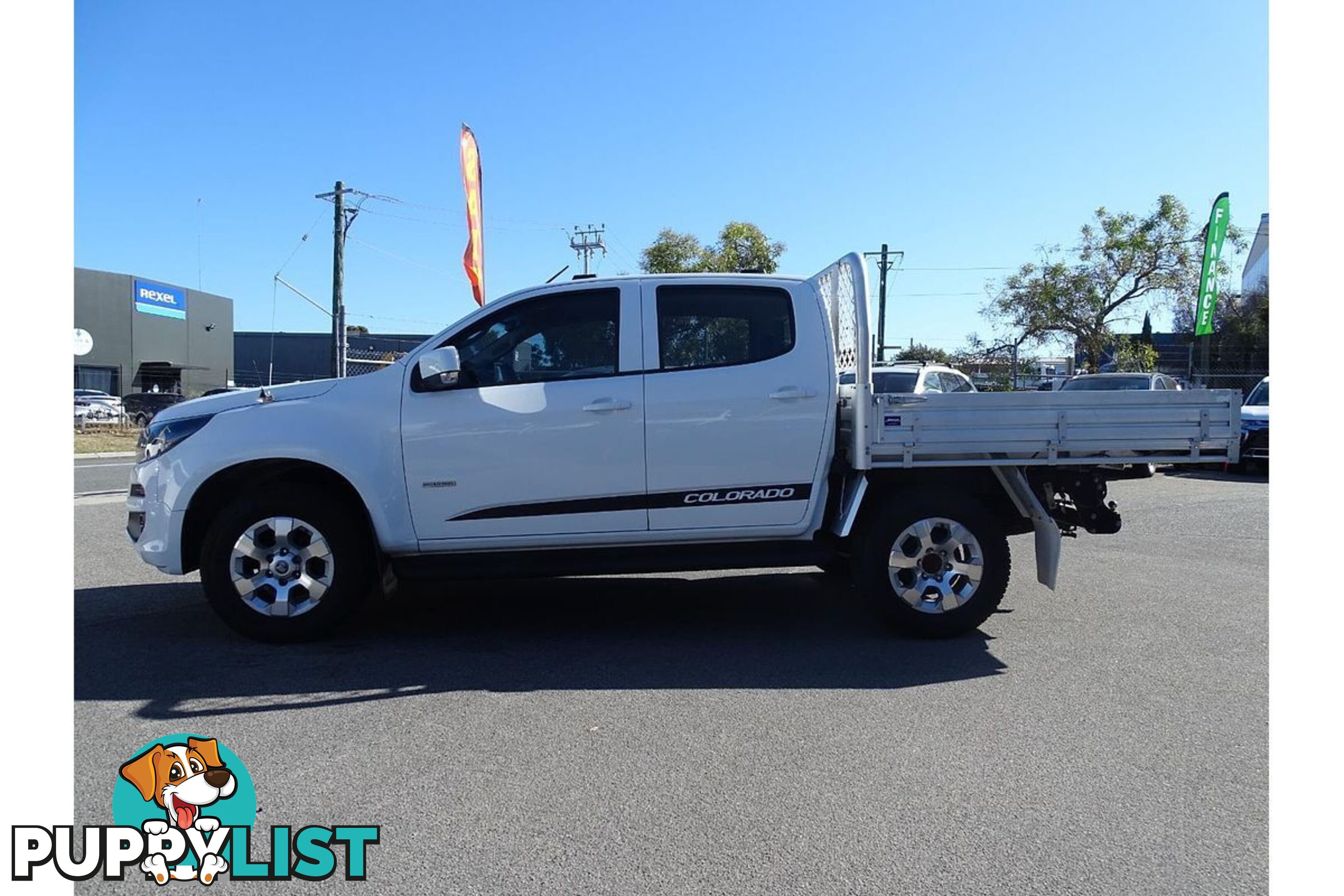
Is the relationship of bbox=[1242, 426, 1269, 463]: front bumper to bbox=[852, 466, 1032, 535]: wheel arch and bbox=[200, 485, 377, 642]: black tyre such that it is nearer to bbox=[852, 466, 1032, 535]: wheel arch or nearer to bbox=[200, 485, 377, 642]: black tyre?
bbox=[852, 466, 1032, 535]: wheel arch

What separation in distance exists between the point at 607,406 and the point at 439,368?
0.97 metres

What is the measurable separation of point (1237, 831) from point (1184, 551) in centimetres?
605

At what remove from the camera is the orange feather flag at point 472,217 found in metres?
18.8

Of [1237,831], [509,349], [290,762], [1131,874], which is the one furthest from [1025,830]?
[509,349]

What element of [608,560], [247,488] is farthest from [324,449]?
[608,560]

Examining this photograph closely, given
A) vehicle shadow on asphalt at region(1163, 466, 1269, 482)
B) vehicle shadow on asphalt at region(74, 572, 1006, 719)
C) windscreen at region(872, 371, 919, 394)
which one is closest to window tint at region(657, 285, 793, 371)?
vehicle shadow on asphalt at region(74, 572, 1006, 719)

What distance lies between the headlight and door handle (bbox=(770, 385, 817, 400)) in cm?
329

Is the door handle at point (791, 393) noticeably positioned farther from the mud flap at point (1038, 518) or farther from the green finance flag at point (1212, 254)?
the green finance flag at point (1212, 254)

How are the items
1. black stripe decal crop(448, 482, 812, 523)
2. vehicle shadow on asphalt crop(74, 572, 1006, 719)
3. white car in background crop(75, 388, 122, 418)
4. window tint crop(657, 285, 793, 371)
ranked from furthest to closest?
white car in background crop(75, 388, 122, 418), window tint crop(657, 285, 793, 371), black stripe decal crop(448, 482, 812, 523), vehicle shadow on asphalt crop(74, 572, 1006, 719)

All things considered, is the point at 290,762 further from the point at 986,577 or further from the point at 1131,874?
the point at 986,577

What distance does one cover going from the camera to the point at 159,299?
167ft

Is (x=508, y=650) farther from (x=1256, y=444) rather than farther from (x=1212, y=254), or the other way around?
(x=1212, y=254)

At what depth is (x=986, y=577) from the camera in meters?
5.55

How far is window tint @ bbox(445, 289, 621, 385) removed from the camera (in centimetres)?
559
